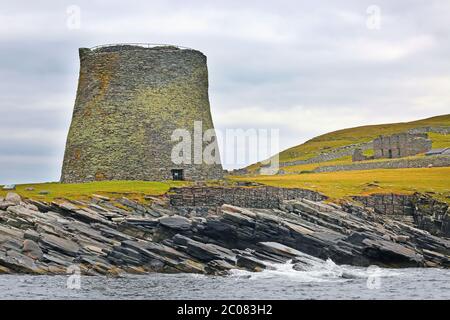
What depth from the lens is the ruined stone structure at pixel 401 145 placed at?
307ft

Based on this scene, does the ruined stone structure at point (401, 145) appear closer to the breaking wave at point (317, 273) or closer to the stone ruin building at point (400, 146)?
the stone ruin building at point (400, 146)

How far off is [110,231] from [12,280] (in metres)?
8.16

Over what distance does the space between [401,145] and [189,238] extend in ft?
172

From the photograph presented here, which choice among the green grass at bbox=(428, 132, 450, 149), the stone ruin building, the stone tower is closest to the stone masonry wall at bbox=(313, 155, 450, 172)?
the stone ruin building

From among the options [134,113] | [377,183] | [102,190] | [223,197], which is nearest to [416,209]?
[377,183]

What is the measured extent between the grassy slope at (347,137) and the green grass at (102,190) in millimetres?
62397

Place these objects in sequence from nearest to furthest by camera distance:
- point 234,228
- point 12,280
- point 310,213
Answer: point 12,280 → point 234,228 → point 310,213

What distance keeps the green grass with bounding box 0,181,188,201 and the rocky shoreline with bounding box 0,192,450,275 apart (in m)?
1.72

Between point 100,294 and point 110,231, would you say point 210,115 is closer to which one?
point 110,231

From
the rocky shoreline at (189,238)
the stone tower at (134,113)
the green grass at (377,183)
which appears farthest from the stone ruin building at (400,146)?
the rocky shoreline at (189,238)

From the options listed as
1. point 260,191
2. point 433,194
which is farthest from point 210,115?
point 433,194

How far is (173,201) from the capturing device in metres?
54.7

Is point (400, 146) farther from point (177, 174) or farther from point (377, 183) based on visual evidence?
point (177, 174)

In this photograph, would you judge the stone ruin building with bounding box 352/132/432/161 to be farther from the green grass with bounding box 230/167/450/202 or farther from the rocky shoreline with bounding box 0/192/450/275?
the rocky shoreline with bounding box 0/192/450/275
